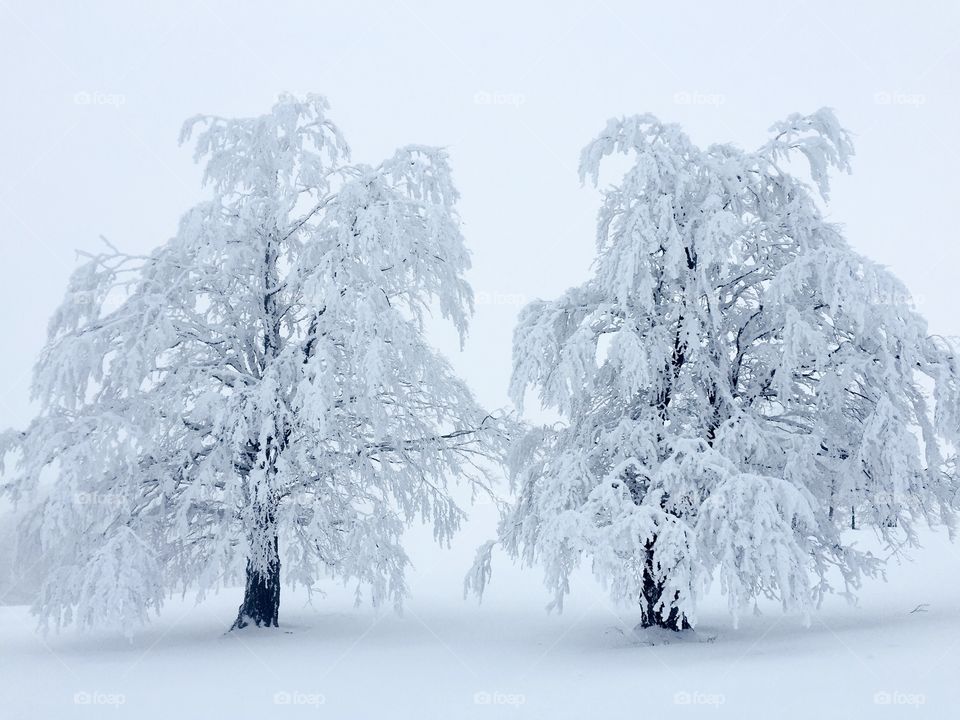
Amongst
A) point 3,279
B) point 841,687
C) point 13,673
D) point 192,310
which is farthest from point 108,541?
point 3,279

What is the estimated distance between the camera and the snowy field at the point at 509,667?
8.46 metres

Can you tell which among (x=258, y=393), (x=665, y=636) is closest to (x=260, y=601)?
(x=258, y=393)

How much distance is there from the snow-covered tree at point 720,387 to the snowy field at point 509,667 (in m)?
0.83

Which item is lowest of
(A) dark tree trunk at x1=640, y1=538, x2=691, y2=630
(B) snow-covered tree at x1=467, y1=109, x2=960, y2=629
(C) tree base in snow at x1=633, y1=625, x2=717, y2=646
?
(C) tree base in snow at x1=633, y1=625, x2=717, y2=646

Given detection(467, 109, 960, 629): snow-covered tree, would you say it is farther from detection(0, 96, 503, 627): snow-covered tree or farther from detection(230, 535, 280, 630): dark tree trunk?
detection(230, 535, 280, 630): dark tree trunk

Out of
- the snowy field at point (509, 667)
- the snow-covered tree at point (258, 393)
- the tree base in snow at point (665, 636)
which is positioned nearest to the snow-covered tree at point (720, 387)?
the tree base in snow at point (665, 636)

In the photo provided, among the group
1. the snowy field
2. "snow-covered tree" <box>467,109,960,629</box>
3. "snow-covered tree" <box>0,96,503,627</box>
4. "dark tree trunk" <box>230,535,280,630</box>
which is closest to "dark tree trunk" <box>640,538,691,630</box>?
"snow-covered tree" <box>467,109,960,629</box>

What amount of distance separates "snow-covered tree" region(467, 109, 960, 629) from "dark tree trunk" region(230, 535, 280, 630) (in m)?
3.53

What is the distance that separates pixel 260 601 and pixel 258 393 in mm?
3590

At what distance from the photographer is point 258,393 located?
1259cm

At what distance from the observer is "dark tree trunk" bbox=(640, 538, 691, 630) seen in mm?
12320

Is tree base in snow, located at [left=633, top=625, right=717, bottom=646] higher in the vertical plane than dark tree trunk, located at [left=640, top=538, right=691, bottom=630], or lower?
lower

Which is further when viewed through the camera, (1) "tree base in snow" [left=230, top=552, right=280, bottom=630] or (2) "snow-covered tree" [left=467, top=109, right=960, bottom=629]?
(1) "tree base in snow" [left=230, top=552, right=280, bottom=630]

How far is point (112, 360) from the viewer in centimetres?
1237
